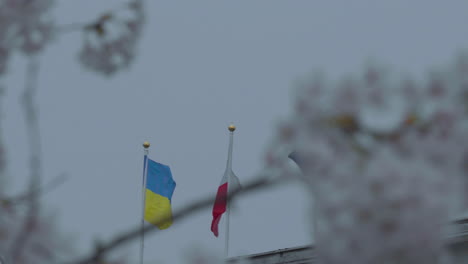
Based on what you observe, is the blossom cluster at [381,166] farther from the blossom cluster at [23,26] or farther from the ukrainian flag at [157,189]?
the ukrainian flag at [157,189]

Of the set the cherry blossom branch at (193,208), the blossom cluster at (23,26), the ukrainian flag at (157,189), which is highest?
the ukrainian flag at (157,189)

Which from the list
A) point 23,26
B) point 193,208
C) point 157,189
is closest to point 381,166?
point 193,208

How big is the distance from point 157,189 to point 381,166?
25890mm

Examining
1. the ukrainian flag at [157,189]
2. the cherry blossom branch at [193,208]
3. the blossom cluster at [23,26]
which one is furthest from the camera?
the ukrainian flag at [157,189]

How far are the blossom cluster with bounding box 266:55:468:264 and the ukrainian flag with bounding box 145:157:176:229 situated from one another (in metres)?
24.9

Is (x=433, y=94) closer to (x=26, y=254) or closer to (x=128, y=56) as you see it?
(x=26, y=254)

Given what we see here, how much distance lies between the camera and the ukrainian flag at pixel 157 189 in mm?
28500

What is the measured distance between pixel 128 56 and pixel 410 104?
2531 mm

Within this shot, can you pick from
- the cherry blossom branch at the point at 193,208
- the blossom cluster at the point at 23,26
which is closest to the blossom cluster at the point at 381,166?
the cherry blossom branch at the point at 193,208

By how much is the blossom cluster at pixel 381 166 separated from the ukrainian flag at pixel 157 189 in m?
24.9

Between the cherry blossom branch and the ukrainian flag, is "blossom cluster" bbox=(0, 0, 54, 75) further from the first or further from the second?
the ukrainian flag

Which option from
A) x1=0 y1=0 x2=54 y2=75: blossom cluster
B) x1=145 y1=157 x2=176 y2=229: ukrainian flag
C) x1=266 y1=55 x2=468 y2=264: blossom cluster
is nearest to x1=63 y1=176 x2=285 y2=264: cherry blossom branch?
x1=266 y1=55 x2=468 y2=264: blossom cluster

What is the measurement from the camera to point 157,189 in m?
28.8

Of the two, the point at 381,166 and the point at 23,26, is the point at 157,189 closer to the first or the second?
the point at 23,26
